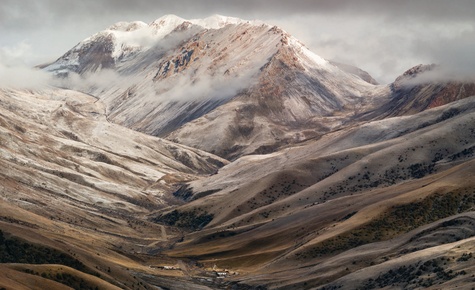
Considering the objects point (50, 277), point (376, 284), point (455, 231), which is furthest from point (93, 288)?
point (455, 231)

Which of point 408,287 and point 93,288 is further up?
point 93,288

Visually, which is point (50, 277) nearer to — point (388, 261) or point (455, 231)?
point (388, 261)

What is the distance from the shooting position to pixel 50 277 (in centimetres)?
13262

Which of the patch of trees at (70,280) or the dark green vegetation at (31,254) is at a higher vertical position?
the dark green vegetation at (31,254)

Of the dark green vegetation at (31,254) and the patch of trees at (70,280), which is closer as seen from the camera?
the patch of trees at (70,280)

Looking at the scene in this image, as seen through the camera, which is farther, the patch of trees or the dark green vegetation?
the dark green vegetation

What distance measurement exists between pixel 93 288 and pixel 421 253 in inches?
2628

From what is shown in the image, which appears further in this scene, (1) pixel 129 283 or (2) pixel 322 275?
(2) pixel 322 275

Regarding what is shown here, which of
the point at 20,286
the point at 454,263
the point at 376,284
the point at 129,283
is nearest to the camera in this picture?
the point at 20,286

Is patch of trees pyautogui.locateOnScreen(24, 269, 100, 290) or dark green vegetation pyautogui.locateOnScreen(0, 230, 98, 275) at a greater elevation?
dark green vegetation pyautogui.locateOnScreen(0, 230, 98, 275)

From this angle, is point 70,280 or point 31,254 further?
point 31,254

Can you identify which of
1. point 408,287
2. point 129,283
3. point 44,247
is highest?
point 44,247

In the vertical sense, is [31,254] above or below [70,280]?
above

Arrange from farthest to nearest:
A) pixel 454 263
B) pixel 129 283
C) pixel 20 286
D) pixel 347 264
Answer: pixel 347 264 < pixel 129 283 < pixel 454 263 < pixel 20 286
